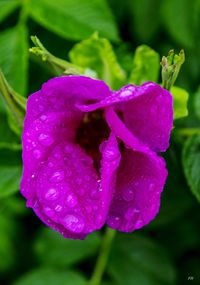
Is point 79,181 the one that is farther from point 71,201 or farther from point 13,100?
point 13,100

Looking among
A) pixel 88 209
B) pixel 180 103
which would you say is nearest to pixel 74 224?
pixel 88 209

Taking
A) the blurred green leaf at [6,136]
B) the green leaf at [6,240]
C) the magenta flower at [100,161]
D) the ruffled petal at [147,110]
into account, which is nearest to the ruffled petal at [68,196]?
the magenta flower at [100,161]

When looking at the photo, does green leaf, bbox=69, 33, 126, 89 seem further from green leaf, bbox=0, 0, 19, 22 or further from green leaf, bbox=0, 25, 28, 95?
green leaf, bbox=0, 0, 19, 22

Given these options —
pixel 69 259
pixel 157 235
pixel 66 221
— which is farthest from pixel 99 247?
pixel 66 221

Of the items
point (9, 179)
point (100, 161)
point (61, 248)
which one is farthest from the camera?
point (61, 248)

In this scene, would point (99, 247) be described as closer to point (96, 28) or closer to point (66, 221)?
point (96, 28)

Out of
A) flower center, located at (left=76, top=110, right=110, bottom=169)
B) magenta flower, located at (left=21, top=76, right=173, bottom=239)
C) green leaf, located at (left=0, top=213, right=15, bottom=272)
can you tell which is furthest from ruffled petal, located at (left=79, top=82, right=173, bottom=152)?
green leaf, located at (left=0, top=213, right=15, bottom=272)
